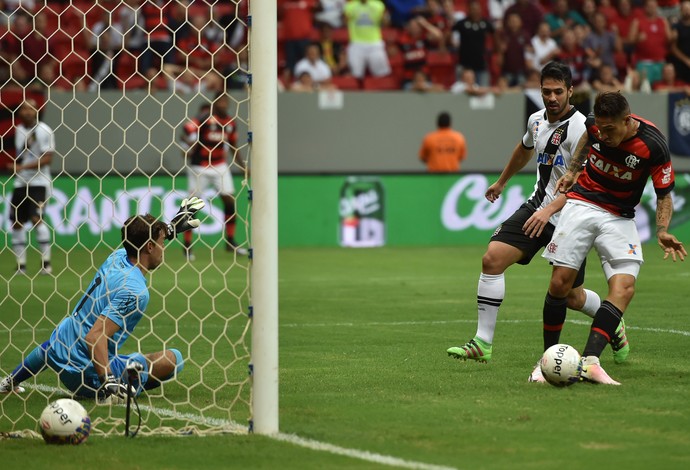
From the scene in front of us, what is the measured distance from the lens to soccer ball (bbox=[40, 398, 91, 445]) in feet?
17.3

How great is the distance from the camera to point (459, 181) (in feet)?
62.7

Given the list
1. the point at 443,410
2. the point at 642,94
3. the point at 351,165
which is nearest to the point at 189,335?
the point at 443,410

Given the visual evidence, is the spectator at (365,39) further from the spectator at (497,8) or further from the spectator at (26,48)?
the spectator at (26,48)

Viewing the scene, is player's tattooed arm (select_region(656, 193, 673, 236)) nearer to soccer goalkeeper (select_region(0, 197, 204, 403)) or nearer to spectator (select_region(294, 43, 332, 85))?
soccer goalkeeper (select_region(0, 197, 204, 403))

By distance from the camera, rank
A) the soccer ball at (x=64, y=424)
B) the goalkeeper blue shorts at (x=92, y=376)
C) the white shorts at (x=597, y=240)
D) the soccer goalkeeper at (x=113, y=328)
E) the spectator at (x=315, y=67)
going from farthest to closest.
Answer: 1. the spectator at (x=315, y=67)
2. the white shorts at (x=597, y=240)
3. the goalkeeper blue shorts at (x=92, y=376)
4. the soccer goalkeeper at (x=113, y=328)
5. the soccer ball at (x=64, y=424)

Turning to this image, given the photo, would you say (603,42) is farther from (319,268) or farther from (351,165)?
(319,268)

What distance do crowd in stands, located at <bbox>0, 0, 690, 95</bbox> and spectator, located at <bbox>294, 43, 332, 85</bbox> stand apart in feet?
0.06

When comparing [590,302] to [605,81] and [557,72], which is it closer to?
[557,72]

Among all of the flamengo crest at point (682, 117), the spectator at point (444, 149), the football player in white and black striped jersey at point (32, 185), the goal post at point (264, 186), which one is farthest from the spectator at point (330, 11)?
the goal post at point (264, 186)

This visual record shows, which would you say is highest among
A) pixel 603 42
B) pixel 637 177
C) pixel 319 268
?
pixel 603 42

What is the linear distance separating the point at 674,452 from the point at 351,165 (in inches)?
644

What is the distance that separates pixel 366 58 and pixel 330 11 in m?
1.34

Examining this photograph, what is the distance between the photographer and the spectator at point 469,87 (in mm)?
21078

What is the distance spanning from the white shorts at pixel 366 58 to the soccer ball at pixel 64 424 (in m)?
16.7
